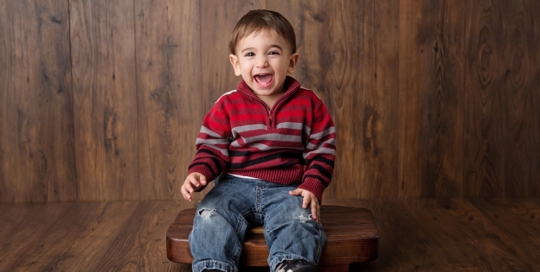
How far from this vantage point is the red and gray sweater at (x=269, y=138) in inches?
68.6

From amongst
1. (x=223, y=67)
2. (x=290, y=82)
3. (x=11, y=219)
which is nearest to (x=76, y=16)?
(x=223, y=67)

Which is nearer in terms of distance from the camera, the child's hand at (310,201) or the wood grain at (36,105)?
the child's hand at (310,201)

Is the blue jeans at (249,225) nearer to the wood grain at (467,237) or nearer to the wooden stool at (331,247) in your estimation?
the wooden stool at (331,247)

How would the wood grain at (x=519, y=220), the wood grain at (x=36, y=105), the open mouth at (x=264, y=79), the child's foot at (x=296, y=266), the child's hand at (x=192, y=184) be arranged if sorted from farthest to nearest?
1. the wood grain at (x=36, y=105)
2. the wood grain at (x=519, y=220)
3. the open mouth at (x=264, y=79)
4. the child's hand at (x=192, y=184)
5. the child's foot at (x=296, y=266)

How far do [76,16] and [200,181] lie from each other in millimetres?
978

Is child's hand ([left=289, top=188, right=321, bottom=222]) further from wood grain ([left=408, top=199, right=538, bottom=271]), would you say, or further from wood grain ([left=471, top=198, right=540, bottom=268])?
wood grain ([left=471, top=198, right=540, bottom=268])

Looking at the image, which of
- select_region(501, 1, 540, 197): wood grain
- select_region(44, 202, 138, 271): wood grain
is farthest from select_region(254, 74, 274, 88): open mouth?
select_region(501, 1, 540, 197): wood grain

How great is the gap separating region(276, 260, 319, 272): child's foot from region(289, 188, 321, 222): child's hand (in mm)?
166

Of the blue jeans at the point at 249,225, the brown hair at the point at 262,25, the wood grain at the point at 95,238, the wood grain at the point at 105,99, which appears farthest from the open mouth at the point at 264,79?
the wood grain at the point at 105,99

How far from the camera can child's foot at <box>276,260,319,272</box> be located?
147 cm

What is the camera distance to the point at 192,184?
1.63 meters

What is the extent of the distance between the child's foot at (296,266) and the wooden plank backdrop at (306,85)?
0.94 meters

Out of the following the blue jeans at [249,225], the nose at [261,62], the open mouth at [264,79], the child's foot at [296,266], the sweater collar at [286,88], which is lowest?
the child's foot at [296,266]

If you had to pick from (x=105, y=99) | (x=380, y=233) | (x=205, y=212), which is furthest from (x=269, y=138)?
(x=105, y=99)
